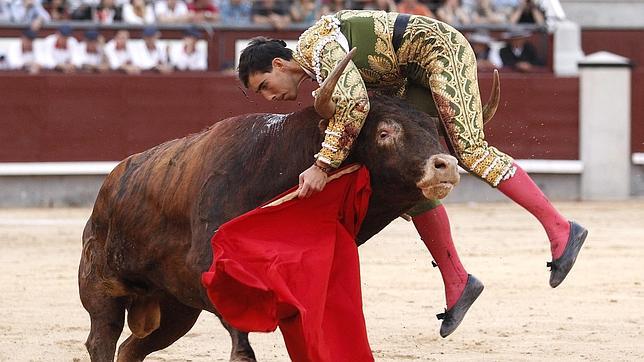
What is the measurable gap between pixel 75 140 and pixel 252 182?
7996mm

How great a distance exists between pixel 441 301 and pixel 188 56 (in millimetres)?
6032

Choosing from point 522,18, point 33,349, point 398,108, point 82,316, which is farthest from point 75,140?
point 398,108

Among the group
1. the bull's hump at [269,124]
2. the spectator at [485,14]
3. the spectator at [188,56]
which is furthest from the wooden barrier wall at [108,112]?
the bull's hump at [269,124]

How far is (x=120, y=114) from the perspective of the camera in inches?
458

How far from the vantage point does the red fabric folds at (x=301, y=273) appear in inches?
142

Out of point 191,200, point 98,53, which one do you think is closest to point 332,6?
point 98,53

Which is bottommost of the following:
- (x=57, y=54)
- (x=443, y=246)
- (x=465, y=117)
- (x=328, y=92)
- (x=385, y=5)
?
(x=57, y=54)

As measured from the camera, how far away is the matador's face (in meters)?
3.79

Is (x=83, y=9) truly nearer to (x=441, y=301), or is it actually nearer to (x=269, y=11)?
(x=269, y=11)

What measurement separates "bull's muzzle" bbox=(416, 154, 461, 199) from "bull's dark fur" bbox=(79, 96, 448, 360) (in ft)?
0.17

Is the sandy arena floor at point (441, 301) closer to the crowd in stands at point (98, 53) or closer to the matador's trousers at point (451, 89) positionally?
the matador's trousers at point (451, 89)

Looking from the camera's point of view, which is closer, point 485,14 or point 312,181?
point 312,181

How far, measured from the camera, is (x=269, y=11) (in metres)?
12.3

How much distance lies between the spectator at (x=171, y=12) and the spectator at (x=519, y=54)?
113 inches
